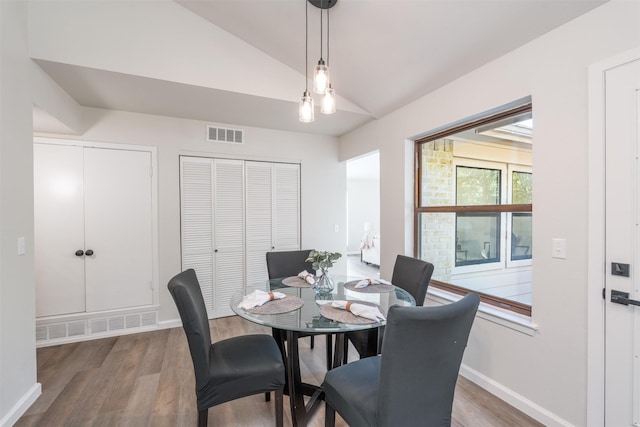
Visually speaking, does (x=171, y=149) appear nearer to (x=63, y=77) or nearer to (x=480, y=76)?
(x=63, y=77)

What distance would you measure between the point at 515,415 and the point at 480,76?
93.6 inches

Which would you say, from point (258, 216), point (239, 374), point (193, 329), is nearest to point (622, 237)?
point (239, 374)

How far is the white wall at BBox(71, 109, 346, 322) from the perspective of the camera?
3186mm

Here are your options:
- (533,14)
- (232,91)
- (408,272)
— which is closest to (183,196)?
(232,91)

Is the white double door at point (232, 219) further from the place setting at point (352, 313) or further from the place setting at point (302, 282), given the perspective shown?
the place setting at point (352, 313)

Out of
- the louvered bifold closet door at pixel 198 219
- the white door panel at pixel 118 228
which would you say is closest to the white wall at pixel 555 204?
the louvered bifold closet door at pixel 198 219

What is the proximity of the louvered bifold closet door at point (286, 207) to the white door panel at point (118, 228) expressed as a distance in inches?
58.9

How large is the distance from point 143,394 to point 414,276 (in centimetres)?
221

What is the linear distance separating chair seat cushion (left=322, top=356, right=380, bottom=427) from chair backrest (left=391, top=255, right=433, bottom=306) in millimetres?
743

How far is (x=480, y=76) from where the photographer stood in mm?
2152

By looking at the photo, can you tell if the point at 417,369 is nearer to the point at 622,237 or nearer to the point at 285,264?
the point at 622,237

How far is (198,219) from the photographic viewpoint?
137 inches

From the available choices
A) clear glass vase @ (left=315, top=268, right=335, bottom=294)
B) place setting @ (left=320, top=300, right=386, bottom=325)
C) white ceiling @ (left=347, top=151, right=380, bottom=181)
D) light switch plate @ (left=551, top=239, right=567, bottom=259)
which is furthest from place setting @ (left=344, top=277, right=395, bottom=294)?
white ceiling @ (left=347, top=151, right=380, bottom=181)

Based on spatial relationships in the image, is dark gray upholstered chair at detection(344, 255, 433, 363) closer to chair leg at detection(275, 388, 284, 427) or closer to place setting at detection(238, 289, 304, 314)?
place setting at detection(238, 289, 304, 314)
